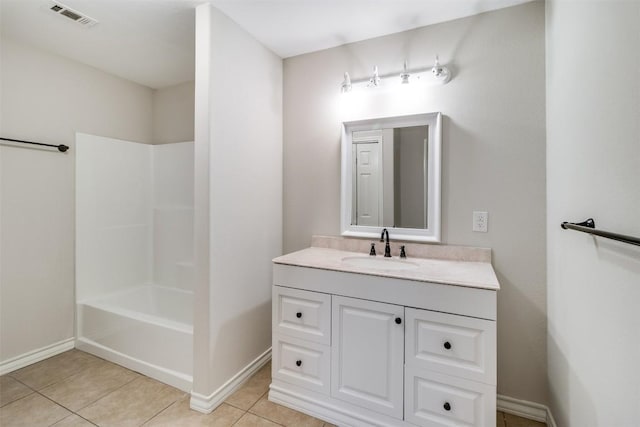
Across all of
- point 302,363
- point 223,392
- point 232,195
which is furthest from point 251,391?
point 232,195

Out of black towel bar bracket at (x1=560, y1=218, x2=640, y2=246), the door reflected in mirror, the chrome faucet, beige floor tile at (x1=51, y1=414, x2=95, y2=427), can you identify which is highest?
the door reflected in mirror

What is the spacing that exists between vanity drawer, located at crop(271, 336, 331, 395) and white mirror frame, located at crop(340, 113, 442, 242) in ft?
2.72

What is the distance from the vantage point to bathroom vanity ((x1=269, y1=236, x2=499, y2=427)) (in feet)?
4.52

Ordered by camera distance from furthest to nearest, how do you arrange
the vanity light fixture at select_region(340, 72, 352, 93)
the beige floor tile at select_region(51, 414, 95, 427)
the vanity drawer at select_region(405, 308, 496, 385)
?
the vanity light fixture at select_region(340, 72, 352, 93)
the beige floor tile at select_region(51, 414, 95, 427)
the vanity drawer at select_region(405, 308, 496, 385)

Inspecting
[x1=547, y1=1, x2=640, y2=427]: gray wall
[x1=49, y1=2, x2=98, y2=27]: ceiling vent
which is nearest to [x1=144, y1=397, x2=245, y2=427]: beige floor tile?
[x1=547, y1=1, x2=640, y2=427]: gray wall

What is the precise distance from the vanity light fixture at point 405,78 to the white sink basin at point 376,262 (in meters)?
1.15

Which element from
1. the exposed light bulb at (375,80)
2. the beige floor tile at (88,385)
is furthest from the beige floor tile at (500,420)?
the beige floor tile at (88,385)

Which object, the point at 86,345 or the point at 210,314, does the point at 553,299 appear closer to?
the point at 210,314

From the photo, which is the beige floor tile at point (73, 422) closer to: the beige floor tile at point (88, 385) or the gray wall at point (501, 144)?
the beige floor tile at point (88, 385)

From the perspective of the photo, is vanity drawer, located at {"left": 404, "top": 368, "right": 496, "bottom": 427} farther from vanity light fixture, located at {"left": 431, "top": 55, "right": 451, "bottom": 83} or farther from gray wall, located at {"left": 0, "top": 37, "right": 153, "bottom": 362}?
gray wall, located at {"left": 0, "top": 37, "right": 153, "bottom": 362}

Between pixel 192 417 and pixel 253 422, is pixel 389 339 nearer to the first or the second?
pixel 253 422

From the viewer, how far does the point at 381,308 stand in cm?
155

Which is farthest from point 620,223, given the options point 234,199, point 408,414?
point 234,199

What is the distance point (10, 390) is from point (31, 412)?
14.5 inches
